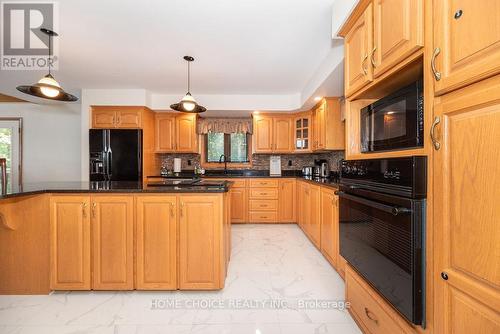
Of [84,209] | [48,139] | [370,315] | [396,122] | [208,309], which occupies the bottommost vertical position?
[208,309]

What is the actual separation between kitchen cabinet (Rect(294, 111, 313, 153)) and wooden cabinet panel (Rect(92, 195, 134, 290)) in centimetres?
324

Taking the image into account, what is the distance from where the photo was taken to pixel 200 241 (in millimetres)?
1903

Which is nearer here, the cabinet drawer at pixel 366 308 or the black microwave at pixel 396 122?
the black microwave at pixel 396 122

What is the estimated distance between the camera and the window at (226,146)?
4.89m

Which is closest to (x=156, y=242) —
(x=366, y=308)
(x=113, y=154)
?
(x=366, y=308)

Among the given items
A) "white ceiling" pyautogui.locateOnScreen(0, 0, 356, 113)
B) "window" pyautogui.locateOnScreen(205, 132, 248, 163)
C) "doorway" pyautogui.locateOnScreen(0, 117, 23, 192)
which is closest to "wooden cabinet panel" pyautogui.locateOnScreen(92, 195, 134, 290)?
"white ceiling" pyautogui.locateOnScreen(0, 0, 356, 113)

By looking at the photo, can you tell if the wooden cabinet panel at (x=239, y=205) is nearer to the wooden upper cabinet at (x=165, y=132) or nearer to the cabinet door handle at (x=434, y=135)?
the wooden upper cabinet at (x=165, y=132)

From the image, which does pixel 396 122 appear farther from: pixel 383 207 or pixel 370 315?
pixel 370 315

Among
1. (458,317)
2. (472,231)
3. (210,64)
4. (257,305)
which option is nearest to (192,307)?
(257,305)

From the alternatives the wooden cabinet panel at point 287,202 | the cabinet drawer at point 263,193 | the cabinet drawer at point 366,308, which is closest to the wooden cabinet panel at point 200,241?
the cabinet drawer at point 366,308

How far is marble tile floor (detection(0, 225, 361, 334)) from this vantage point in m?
1.58

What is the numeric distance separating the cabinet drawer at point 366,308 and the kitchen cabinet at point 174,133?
11.8 feet

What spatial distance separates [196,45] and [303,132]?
2576 mm

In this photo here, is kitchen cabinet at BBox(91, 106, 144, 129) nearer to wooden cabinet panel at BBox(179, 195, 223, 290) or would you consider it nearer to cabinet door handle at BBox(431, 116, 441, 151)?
wooden cabinet panel at BBox(179, 195, 223, 290)
